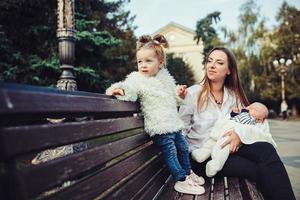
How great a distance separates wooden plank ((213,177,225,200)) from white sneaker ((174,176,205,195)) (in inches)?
4.4

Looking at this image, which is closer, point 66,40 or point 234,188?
point 234,188

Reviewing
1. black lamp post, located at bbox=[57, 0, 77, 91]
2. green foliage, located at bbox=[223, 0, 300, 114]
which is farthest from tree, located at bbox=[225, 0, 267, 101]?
black lamp post, located at bbox=[57, 0, 77, 91]

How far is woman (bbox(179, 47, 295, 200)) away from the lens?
2949mm

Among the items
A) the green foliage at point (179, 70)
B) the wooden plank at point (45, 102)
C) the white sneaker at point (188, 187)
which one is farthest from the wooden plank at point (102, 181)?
the green foliage at point (179, 70)

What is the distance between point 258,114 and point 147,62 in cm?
104

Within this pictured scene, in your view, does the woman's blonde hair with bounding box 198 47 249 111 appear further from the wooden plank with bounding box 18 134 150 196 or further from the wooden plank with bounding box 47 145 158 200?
the wooden plank with bounding box 18 134 150 196

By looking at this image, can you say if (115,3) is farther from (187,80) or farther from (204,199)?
(187,80)

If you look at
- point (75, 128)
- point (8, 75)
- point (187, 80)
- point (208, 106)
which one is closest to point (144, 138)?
point (208, 106)

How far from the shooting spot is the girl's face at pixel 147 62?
3229mm

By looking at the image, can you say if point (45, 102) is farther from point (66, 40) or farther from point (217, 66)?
point (66, 40)

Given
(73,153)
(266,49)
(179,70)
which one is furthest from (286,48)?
(73,153)

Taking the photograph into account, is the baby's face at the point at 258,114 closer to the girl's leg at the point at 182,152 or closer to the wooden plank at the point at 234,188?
the wooden plank at the point at 234,188

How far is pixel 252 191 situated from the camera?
291 centimetres

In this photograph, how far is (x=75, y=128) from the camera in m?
1.54
